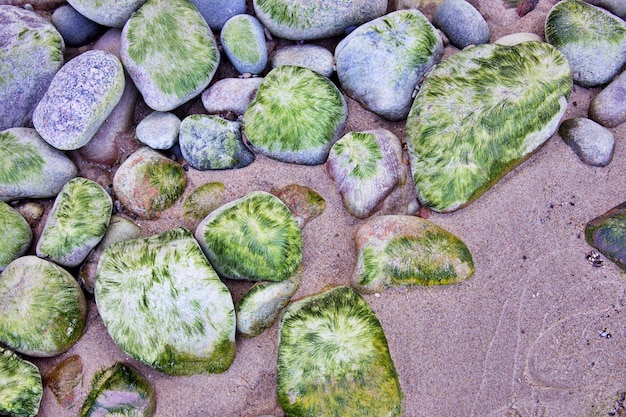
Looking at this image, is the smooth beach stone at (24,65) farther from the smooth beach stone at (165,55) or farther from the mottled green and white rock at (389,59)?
the mottled green and white rock at (389,59)

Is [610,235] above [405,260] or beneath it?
above

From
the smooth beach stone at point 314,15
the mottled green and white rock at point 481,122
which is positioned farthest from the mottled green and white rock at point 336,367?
the smooth beach stone at point 314,15

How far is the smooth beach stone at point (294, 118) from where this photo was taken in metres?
2.86

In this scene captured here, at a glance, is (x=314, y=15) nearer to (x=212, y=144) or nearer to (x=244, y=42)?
(x=244, y=42)

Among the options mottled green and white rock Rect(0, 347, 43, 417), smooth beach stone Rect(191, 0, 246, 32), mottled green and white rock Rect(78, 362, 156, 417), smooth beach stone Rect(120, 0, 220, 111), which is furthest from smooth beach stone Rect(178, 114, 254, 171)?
mottled green and white rock Rect(0, 347, 43, 417)

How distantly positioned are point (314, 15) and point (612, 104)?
179cm

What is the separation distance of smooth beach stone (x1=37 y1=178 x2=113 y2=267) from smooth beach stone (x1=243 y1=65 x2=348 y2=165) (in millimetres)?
928

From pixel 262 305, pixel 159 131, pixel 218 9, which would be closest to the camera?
pixel 262 305

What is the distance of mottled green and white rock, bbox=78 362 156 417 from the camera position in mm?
2492

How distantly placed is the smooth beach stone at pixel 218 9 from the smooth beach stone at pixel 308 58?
0.39m

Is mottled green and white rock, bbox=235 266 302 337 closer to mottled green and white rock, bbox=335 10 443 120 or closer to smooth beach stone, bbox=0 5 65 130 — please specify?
mottled green and white rock, bbox=335 10 443 120

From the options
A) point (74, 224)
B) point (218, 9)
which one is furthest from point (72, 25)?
point (74, 224)

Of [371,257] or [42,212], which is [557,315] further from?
[42,212]

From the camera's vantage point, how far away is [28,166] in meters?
2.89
